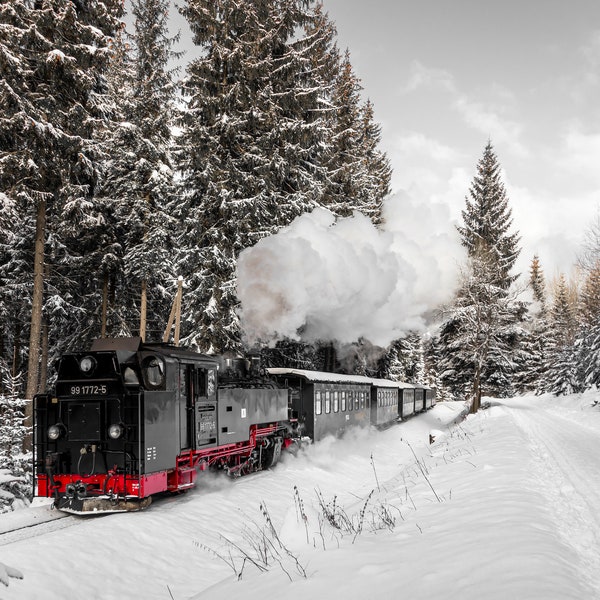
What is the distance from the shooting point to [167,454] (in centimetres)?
1015

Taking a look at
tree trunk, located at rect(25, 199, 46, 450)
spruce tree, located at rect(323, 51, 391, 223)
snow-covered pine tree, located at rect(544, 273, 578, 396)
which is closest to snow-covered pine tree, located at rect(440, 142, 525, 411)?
snow-covered pine tree, located at rect(544, 273, 578, 396)

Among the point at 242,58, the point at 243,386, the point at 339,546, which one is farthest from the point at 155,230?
the point at 339,546

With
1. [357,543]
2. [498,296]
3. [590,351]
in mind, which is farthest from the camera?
[498,296]

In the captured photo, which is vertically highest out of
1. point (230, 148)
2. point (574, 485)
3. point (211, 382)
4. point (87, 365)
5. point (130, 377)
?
point (230, 148)

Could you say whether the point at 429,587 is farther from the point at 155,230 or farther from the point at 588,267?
the point at 588,267

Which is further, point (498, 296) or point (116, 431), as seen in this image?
Answer: point (498, 296)

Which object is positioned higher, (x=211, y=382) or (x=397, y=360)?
(x=211, y=382)

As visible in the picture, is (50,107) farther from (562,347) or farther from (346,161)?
(562,347)

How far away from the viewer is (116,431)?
9.52m

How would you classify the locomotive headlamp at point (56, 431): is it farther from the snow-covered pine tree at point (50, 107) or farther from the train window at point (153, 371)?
the snow-covered pine tree at point (50, 107)

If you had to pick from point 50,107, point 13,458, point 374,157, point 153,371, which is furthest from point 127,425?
point 374,157

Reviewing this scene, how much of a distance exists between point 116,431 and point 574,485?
8090mm

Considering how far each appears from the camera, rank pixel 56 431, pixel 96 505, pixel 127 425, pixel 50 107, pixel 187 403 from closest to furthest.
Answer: pixel 96 505, pixel 127 425, pixel 56 431, pixel 187 403, pixel 50 107

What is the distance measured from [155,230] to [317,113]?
31.4ft
